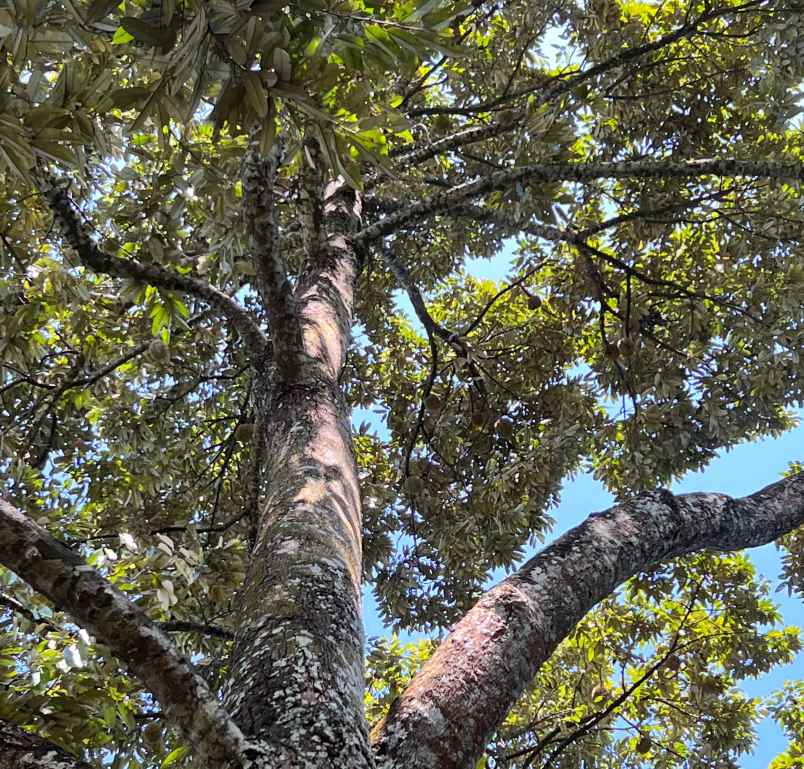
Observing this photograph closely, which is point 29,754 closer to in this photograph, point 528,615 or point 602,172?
point 528,615

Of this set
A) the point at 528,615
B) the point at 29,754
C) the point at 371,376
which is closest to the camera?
the point at 29,754

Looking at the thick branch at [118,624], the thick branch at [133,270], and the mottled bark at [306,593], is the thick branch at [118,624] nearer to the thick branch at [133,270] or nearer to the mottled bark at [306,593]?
the mottled bark at [306,593]

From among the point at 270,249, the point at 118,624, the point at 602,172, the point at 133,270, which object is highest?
the point at 602,172

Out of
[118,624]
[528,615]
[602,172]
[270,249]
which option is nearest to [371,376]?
[602,172]

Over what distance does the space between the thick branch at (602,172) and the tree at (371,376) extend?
20mm

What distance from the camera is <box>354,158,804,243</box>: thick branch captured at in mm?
3342

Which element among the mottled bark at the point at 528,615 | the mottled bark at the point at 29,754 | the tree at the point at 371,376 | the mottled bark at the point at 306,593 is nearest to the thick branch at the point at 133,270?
the tree at the point at 371,376

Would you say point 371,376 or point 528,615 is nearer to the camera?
point 528,615

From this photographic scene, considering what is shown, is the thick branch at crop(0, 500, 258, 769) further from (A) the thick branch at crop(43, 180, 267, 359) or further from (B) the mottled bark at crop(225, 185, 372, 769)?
(A) the thick branch at crop(43, 180, 267, 359)

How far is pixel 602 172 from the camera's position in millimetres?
3494

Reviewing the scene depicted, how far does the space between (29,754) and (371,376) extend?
579 cm

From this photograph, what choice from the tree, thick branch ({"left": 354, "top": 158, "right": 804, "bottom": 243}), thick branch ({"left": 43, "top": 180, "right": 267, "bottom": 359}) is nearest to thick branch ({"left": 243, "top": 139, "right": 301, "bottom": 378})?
the tree

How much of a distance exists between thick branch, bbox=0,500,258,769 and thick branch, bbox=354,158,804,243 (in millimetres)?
2884

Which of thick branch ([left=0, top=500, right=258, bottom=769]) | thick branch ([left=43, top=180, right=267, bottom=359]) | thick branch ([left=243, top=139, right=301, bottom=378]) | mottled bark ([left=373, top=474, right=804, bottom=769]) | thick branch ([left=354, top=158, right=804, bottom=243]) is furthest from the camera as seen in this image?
thick branch ([left=354, top=158, right=804, bottom=243])
